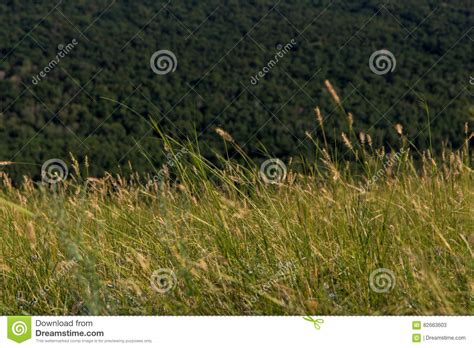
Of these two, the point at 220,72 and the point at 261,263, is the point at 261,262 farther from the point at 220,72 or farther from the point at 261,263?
the point at 220,72

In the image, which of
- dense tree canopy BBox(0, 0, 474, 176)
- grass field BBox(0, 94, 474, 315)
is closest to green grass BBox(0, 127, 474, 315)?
grass field BBox(0, 94, 474, 315)

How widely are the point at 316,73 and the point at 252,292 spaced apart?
34998 millimetres

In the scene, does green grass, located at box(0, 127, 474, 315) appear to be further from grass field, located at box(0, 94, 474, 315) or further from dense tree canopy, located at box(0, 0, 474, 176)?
dense tree canopy, located at box(0, 0, 474, 176)

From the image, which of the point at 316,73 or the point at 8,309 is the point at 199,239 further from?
the point at 316,73

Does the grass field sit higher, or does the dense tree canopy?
the dense tree canopy

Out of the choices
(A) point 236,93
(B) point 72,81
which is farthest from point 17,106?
(A) point 236,93

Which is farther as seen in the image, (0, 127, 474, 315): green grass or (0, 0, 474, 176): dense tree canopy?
(0, 0, 474, 176): dense tree canopy
